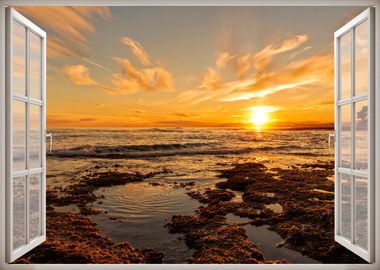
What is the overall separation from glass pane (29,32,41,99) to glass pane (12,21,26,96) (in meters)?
0.07

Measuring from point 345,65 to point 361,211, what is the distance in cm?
85

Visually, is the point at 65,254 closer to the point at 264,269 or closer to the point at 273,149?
the point at 264,269

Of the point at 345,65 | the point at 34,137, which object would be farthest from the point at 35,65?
the point at 345,65

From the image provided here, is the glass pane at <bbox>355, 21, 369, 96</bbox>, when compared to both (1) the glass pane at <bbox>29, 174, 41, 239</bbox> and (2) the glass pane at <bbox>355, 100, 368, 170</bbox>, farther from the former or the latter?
(1) the glass pane at <bbox>29, 174, 41, 239</bbox>

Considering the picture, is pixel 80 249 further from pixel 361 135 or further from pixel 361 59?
pixel 361 59

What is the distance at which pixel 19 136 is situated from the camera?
1.59 metres

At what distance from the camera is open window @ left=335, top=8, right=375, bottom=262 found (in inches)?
57.4

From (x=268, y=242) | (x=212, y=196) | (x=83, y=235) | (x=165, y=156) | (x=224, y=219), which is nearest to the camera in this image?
(x=268, y=242)

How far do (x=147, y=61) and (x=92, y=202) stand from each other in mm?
6037

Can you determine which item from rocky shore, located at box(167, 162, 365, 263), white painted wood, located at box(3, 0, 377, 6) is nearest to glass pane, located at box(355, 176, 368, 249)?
white painted wood, located at box(3, 0, 377, 6)

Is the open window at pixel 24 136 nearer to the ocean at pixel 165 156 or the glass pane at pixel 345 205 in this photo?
the glass pane at pixel 345 205

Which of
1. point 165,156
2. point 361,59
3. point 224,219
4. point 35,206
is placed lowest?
point 224,219

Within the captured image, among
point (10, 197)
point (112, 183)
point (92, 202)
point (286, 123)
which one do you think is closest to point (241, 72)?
point (286, 123)

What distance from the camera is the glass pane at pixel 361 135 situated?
1.53 metres
